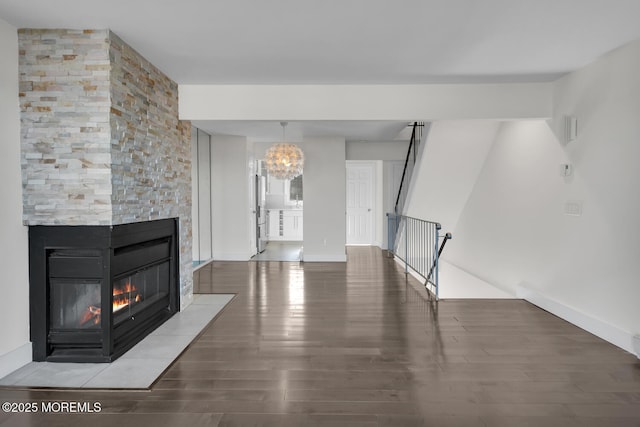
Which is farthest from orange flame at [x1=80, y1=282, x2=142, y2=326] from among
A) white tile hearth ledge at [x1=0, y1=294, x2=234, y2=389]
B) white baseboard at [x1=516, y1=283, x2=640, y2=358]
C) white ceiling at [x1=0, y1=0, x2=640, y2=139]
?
white baseboard at [x1=516, y1=283, x2=640, y2=358]

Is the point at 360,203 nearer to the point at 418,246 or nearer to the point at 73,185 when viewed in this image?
the point at 418,246

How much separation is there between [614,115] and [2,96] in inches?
192

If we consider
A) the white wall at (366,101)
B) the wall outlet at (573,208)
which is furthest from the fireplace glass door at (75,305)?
the wall outlet at (573,208)

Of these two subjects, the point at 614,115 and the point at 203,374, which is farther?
the point at 614,115

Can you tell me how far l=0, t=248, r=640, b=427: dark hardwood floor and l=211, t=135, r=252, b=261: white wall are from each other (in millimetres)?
3441

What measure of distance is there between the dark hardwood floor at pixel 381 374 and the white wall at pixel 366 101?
85.8 inches

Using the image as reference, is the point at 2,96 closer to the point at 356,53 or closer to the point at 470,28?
the point at 356,53

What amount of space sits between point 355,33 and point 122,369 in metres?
3.08

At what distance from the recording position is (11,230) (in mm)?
2936

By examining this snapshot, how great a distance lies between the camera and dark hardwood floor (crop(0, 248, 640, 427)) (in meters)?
2.36

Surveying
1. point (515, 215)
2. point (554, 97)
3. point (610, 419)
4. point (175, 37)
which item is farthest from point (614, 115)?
point (175, 37)

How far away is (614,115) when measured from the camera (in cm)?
354

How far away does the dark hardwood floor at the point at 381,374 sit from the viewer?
2.36 meters

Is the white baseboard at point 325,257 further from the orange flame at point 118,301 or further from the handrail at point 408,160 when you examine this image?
the orange flame at point 118,301
